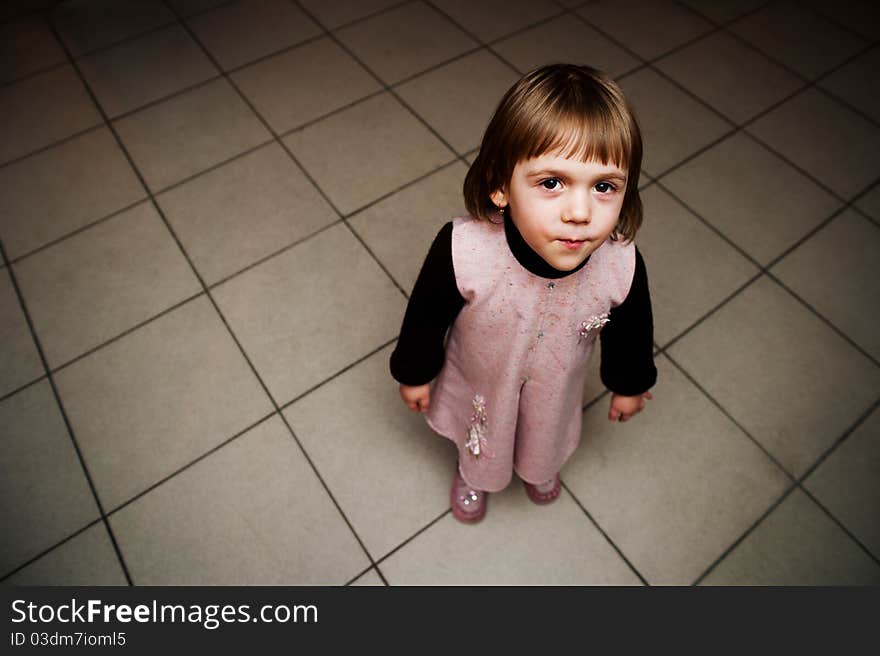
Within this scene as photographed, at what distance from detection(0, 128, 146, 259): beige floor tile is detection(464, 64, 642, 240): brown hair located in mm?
1522

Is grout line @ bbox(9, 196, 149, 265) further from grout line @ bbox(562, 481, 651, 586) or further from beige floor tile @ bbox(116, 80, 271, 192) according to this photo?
grout line @ bbox(562, 481, 651, 586)

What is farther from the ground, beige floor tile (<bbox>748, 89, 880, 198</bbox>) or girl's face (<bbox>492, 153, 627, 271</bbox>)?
girl's face (<bbox>492, 153, 627, 271</bbox>)

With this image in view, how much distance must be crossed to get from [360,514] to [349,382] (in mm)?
336

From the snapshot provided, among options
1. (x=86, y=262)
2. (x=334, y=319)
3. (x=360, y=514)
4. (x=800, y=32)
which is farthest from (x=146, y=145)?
(x=800, y=32)

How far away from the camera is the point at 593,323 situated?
81 centimetres

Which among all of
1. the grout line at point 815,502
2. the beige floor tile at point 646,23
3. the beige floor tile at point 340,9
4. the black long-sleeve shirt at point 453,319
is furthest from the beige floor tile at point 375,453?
the beige floor tile at point 646,23

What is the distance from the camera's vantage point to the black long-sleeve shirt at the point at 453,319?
783 millimetres

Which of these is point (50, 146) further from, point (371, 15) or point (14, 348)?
point (371, 15)

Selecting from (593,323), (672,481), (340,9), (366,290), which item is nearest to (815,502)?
(672,481)

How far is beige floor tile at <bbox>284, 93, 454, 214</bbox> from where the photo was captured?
5.84 feet

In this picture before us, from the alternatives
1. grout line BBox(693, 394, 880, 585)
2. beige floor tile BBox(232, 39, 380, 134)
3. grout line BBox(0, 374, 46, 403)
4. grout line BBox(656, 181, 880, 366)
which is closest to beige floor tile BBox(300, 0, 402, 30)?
beige floor tile BBox(232, 39, 380, 134)

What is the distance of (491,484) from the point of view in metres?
1.11

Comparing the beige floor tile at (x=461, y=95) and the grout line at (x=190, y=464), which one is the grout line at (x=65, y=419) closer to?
the grout line at (x=190, y=464)
